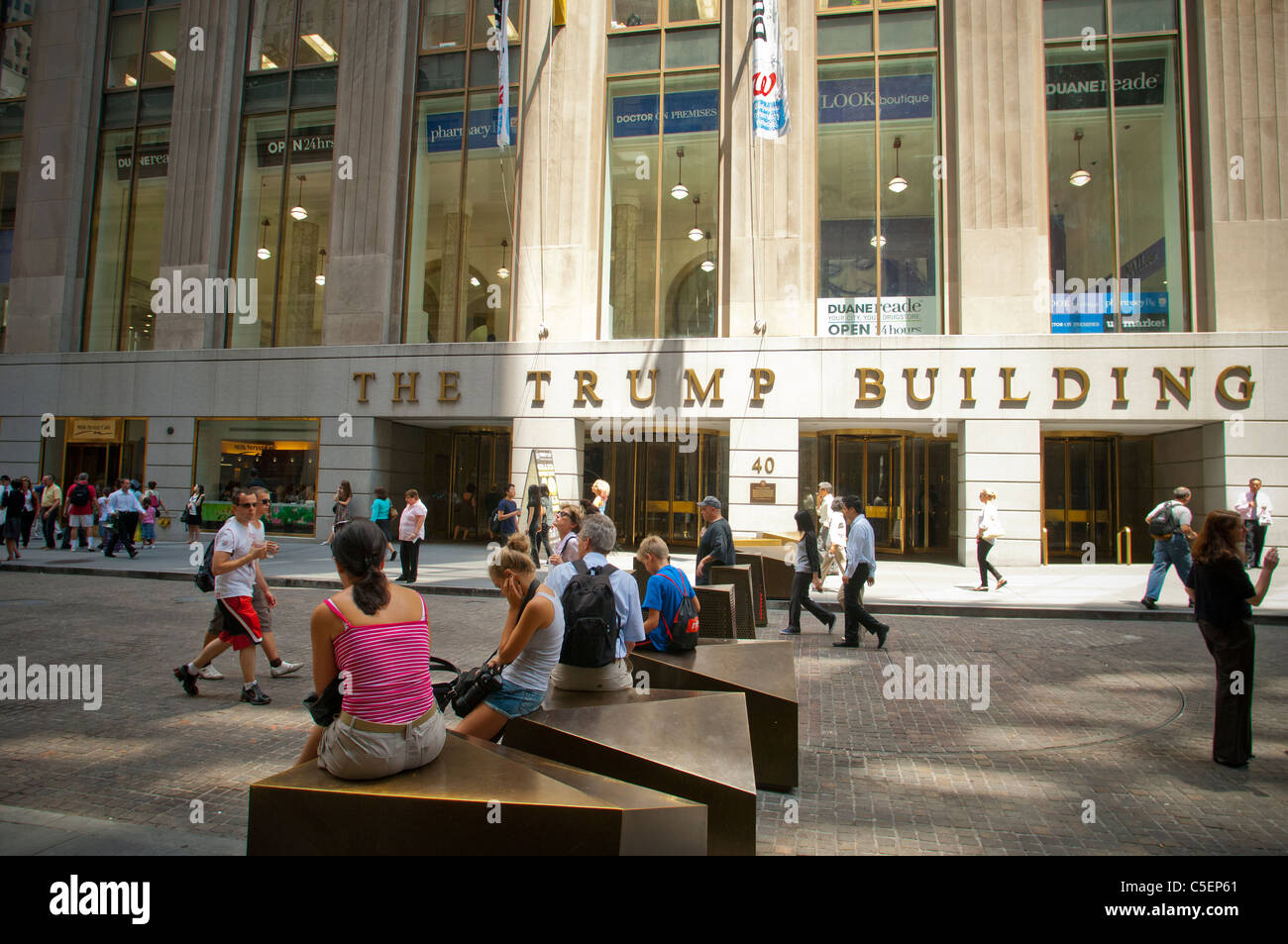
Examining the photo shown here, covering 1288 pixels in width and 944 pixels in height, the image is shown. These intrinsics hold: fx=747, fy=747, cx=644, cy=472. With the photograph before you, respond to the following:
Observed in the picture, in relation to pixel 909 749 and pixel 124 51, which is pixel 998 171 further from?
pixel 124 51

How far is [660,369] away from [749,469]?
3.52 meters

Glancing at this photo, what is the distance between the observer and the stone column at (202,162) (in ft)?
74.8

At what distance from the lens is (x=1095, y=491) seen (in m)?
20.6

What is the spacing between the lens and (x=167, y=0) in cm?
2430

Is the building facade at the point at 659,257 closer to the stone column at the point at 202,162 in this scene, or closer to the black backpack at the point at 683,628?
the stone column at the point at 202,162

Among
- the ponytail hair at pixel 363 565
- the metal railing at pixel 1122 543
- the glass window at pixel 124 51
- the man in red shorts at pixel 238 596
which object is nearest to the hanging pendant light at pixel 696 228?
the metal railing at pixel 1122 543

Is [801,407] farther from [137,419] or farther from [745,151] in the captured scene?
[137,419]

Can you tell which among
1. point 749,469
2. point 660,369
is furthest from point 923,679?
point 660,369

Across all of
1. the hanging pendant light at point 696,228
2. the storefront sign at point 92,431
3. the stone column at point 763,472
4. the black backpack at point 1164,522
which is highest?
the hanging pendant light at point 696,228

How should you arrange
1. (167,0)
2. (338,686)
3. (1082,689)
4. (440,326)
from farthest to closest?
(167,0) < (440,326) < (1082,689) < (338,686)

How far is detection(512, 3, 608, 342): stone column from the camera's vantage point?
20625mm

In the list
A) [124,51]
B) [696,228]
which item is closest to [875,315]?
[696,228]

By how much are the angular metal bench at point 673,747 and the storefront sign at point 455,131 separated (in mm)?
21243
